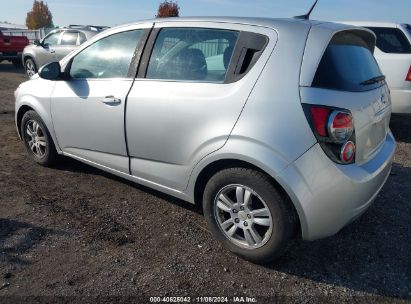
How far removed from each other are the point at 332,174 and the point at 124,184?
2429mm

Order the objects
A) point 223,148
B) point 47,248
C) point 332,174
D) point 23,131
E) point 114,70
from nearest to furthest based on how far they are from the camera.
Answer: point 332,174 → point 223,148 → point 47,248 → point 114,70 → point 23,131

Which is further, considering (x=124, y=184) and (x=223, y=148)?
(x=124, y=184)

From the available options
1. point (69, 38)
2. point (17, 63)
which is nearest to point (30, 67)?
point (69, 38)

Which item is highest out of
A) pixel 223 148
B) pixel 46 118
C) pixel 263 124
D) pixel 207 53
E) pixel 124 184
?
pixel 207 53

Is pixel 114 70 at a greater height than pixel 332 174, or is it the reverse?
→ pixel 114 70

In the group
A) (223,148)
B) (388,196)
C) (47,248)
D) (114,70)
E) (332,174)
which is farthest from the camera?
(388,196)

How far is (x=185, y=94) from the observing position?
9.96 feet

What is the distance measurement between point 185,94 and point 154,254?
1.25 m

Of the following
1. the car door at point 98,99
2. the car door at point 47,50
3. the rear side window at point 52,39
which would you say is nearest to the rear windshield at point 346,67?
the car door at point 98,99

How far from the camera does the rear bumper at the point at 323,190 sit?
8.23 ft

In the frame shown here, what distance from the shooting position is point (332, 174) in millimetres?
2520

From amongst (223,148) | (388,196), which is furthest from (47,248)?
(388,196)

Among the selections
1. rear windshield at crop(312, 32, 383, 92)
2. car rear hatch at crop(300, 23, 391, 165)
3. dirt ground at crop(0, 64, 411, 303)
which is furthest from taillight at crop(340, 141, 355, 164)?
dirt ground at crop(0, 64, 411, 303)

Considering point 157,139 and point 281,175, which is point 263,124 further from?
point 157,139
